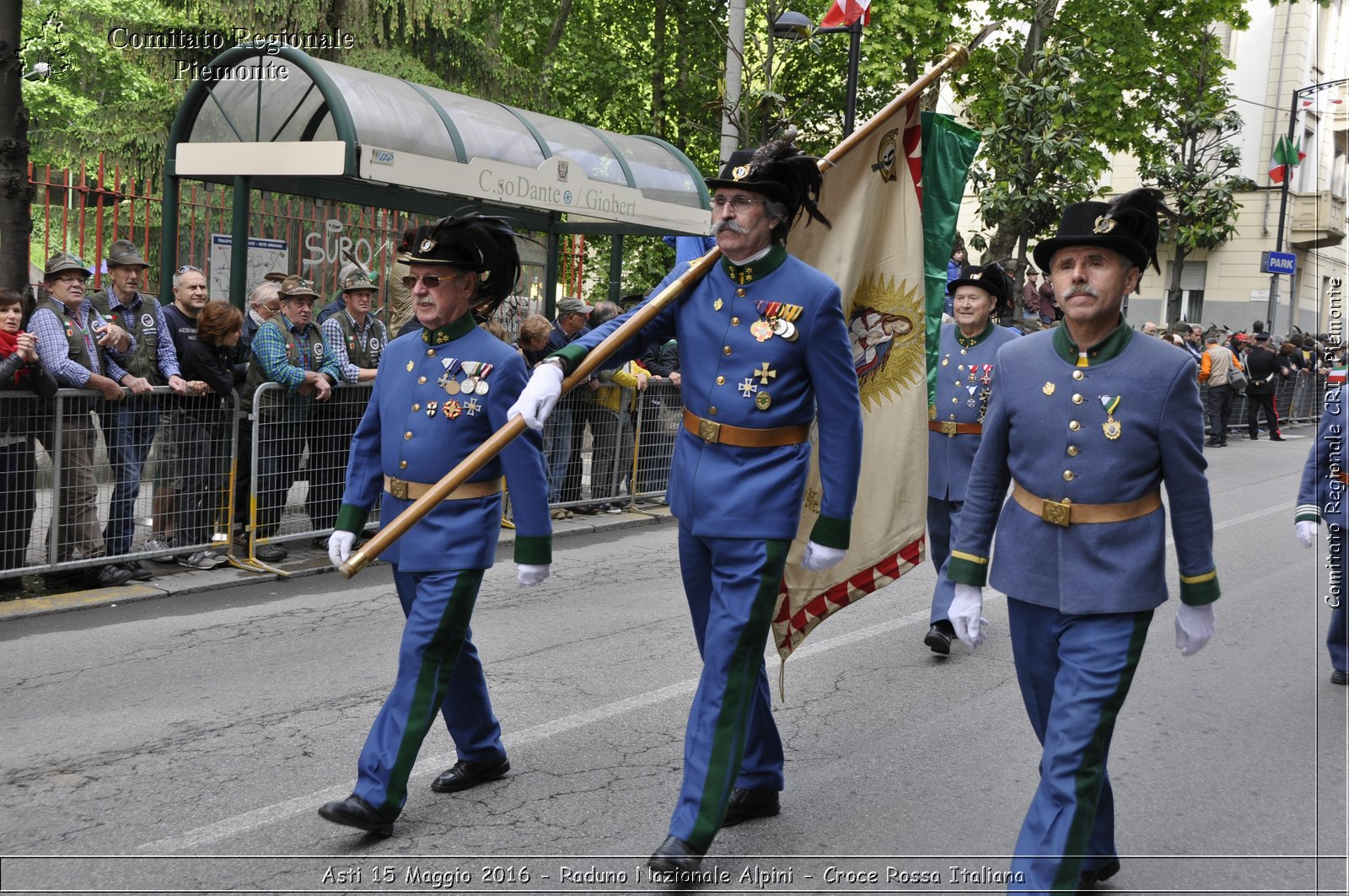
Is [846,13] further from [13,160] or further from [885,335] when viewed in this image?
[885,335]

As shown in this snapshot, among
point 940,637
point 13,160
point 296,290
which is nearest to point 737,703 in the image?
point 940,637

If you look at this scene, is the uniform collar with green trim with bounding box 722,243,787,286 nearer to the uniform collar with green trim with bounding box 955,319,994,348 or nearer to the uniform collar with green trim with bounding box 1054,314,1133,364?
the uniform collar with green trim with bounding box 1054,314,1133,364

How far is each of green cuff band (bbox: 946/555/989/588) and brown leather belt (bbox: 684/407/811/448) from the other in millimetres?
615

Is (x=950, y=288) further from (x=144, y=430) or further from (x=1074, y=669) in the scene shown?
(x=144, y=430)

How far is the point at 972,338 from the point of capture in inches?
288

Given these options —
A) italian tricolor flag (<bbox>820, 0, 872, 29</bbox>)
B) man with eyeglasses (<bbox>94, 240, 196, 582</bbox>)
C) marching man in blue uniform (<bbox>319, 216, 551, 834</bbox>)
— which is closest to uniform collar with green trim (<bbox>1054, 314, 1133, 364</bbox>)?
marching man in blue uniform (<bbox>319, 216, 551, 834</bbox>)

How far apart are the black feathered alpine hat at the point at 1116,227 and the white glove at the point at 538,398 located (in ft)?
4.84

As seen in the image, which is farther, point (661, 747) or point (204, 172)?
point (204, 172)

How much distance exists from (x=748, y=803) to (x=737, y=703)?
64cm

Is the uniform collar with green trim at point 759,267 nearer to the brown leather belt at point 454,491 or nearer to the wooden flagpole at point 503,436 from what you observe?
the wooden flagpole at point 503,436

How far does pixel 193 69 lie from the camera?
18.4m

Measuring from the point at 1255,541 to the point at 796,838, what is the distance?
8286mm

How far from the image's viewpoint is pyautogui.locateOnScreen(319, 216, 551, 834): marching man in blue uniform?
4.22 meters

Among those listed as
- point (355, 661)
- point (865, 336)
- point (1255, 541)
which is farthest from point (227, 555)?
point (1255, 541)
